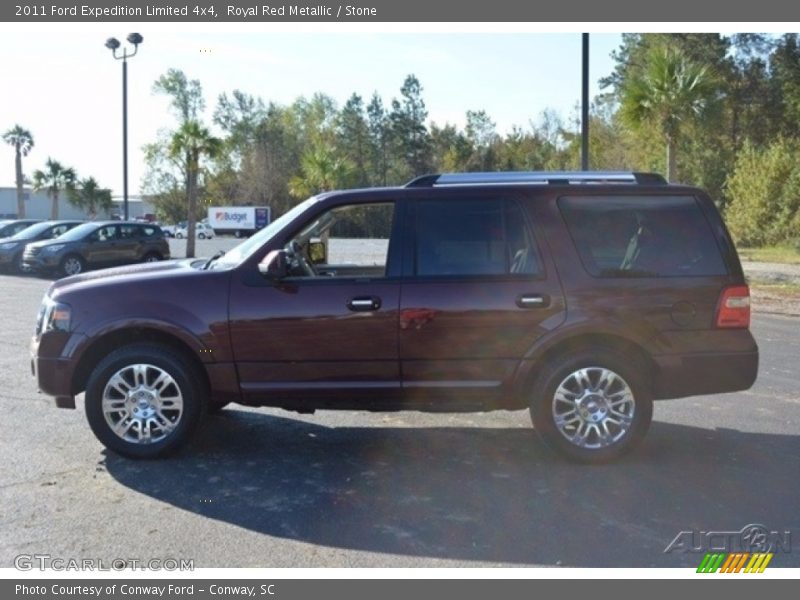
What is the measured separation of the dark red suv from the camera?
5.89 metres

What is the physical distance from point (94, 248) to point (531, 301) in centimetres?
1890

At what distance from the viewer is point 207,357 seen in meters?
5.91

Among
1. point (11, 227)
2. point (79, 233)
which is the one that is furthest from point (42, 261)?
point (11, 227)

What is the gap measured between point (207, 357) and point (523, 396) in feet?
7.46

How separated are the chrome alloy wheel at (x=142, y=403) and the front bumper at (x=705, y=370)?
3.47 meters

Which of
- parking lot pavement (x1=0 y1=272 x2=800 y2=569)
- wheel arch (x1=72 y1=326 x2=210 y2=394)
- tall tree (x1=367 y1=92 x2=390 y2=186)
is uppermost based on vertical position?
tall tree (x1=367 y1=92 x2=390 y2=186)

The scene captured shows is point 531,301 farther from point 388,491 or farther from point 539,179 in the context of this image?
point 388,491

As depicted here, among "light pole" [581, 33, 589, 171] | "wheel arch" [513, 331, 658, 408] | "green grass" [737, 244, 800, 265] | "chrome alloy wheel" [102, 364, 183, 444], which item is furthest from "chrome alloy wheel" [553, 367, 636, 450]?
"green grass" [737, 244, 800, 265]

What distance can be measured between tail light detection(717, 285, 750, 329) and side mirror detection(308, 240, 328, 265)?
308cm

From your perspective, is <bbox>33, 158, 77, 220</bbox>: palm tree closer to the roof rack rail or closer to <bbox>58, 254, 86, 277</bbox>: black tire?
<bbox>58, 254, 86, 277</bbox>: black tire

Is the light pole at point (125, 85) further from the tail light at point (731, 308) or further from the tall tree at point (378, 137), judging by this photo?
the tall tree at point (378, 137)

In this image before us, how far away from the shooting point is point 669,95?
21766 millimetres

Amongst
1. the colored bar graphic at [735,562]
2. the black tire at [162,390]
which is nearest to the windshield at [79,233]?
the black tire at [162,390]

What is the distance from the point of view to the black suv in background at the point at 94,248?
2198 cm
